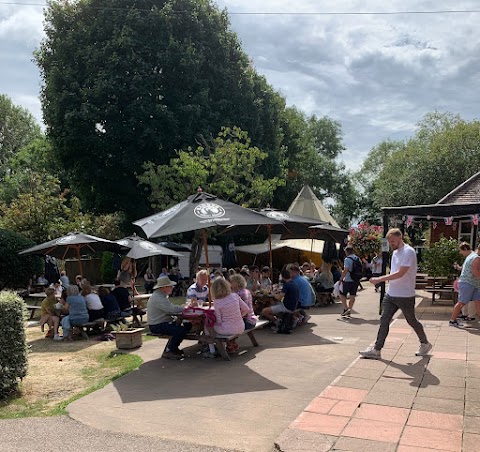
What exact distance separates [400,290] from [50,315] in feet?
24.4

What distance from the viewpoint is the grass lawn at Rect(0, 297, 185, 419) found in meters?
5.86

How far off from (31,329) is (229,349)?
619 centimetres

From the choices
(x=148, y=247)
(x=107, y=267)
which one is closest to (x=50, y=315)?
(x=148, y=247)

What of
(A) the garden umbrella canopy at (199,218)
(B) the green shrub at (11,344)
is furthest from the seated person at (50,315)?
(B) the green shrub at (11,344)

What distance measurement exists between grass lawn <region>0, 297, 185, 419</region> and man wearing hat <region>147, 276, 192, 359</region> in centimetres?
53

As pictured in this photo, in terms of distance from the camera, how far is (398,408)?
4.96 metres

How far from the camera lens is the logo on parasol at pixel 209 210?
26.6 ft

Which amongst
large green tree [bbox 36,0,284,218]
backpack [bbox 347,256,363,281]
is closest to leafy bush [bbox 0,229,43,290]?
large green tree [bbox 36,0,284,218]

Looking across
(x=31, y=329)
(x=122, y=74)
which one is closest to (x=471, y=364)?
(x=31, y=329)

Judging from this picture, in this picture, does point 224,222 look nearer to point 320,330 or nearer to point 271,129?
point 320,330

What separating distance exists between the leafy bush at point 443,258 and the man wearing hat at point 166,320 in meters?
7.12

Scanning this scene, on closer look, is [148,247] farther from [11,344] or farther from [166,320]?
[11,344]

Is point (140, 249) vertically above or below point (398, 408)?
above

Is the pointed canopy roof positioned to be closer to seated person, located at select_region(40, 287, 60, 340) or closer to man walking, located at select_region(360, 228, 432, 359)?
seated person, located at select_region(40, 287, 60, 340)
